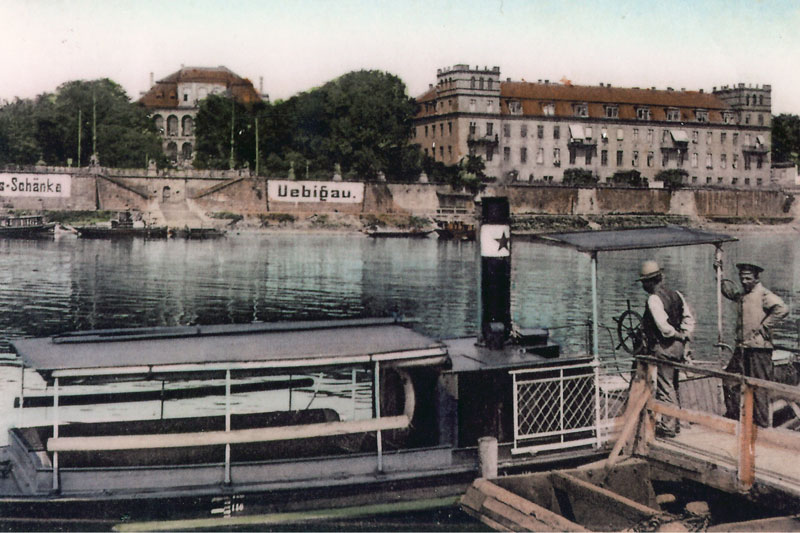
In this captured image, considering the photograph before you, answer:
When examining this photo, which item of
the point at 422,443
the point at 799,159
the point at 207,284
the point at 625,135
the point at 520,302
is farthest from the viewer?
the point at 799,159

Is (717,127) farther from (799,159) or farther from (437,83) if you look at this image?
(437,83)

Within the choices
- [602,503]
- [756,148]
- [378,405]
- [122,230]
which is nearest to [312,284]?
[122,230]

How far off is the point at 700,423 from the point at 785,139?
318 ft

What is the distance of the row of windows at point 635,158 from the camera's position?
83.1 meters

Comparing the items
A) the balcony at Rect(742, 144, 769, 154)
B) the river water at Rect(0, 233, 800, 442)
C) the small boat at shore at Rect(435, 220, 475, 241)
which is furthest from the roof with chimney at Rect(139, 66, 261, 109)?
the balcony at Rect(742, 144, 769, 154)

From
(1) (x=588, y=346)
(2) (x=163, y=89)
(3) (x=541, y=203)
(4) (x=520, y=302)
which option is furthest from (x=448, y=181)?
(1) (x=588, y=346)

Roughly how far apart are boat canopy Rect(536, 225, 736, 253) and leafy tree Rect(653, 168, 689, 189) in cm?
7938

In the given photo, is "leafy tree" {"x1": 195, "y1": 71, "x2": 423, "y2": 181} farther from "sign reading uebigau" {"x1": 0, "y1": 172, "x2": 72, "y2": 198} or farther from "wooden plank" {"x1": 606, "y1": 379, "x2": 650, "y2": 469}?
"wooden plank" {"x1": 606, "y1": 379, "x2": 650, "y2": 469}

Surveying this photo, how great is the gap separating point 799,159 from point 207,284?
75.5 metres

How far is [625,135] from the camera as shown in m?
86.5

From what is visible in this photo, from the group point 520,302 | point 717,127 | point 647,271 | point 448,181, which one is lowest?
point 520,302

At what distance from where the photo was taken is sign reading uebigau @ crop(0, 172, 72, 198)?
6675cm

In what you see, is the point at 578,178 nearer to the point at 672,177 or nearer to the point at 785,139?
the point at 672,177

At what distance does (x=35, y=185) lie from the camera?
67.6m
